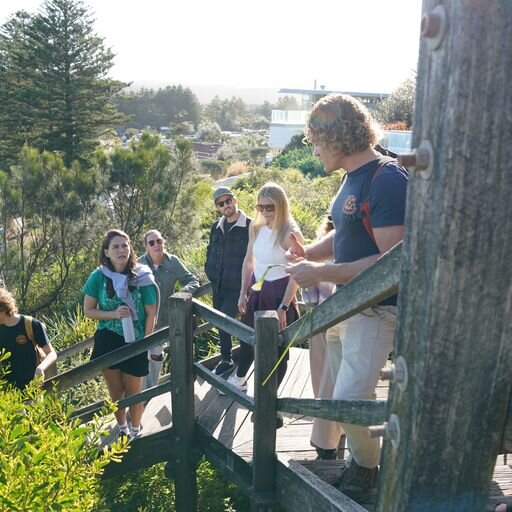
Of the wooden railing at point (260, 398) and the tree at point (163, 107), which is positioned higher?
the tree at point (163, 107)

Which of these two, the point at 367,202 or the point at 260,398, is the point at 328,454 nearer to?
the point at 260,398

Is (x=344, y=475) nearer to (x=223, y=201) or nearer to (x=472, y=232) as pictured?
(x=472, y=232)

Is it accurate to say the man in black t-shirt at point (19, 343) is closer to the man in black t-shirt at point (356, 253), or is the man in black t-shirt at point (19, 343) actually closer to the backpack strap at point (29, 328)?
the backpack strap at point (29, 328)

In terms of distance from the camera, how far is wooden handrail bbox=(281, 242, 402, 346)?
1.59 metres

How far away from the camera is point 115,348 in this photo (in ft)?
13.6

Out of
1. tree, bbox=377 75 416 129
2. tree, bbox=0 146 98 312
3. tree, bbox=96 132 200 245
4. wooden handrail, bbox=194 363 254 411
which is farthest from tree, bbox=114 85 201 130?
wooden handrail, bbox=194 363 254 411

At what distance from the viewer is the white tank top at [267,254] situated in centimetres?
388

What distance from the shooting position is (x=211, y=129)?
64125 mm

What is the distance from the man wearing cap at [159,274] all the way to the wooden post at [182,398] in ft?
3.38

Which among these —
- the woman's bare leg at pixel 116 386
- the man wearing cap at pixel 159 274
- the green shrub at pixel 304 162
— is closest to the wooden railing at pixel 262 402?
the woman's bare leg at pixel 116 386

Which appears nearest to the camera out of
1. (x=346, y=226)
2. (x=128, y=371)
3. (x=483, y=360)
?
(x=483, y=360)

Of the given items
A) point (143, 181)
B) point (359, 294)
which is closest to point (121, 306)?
point (359, 294)

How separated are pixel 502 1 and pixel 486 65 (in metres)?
0.11

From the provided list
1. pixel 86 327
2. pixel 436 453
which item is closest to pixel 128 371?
pixel 436 453
